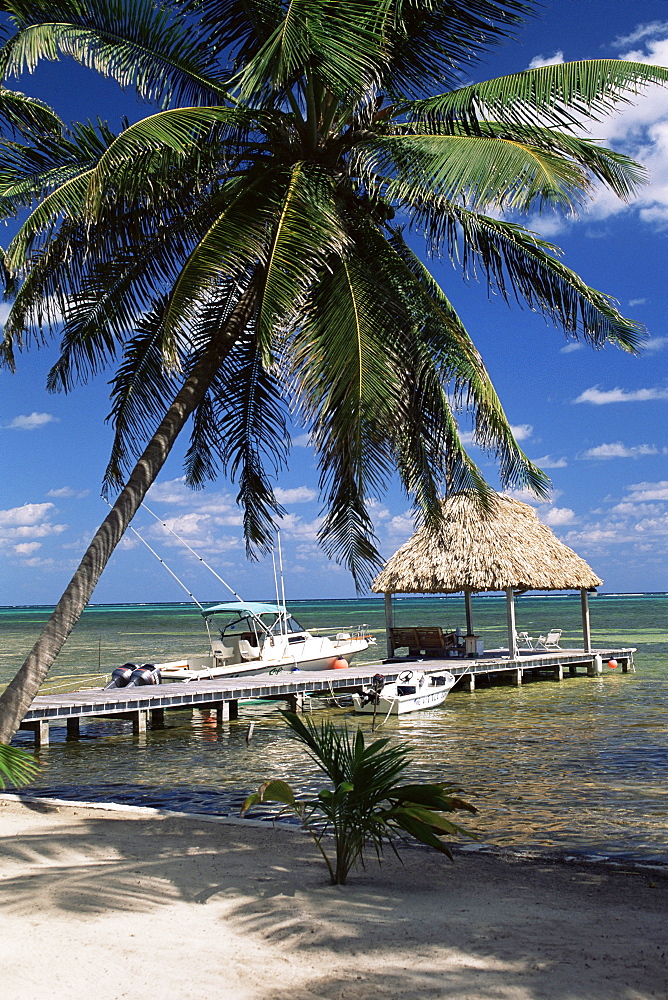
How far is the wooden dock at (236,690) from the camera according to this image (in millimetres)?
15305

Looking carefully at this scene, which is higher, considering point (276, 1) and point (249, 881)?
point (276, 1)

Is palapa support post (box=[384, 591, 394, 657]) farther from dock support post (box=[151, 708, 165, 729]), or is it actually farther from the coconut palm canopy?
dock support post (box=[151, 708, 165, 729])

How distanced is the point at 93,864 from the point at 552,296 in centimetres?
687

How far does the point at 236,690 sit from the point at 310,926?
508 inches

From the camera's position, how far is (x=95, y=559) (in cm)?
827

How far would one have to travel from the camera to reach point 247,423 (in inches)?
413

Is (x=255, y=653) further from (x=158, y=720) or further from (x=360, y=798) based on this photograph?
Result: (x=360, y=798)

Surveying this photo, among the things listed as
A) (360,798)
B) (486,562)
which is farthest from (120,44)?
(486,562)

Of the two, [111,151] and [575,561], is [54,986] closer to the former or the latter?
[111,151]

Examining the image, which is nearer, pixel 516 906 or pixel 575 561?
pixel 516 906

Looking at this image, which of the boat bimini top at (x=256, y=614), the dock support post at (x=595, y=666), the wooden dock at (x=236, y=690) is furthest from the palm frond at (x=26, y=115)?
the dock support post at (x=595, y=666)

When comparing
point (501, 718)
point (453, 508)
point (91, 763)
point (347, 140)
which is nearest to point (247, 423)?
point (347, 140)

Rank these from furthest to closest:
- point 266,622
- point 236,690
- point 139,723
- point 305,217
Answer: point 266,622 < point 236,690 < point 139,723 < point 305,217

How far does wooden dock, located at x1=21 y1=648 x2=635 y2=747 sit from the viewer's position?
50.2ft
